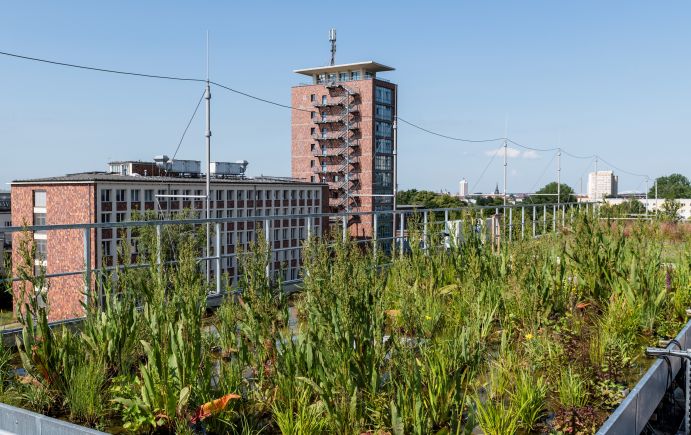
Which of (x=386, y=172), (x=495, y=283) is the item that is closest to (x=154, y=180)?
(x=386, y=172)

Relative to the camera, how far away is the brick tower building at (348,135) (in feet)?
336

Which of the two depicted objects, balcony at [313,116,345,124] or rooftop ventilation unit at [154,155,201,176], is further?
balcony at [313,116,345,124]

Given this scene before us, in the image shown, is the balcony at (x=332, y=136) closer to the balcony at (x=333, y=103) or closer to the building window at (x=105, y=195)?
the balcony at (x=333, y=103)

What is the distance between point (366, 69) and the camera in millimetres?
105875

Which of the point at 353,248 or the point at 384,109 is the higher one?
the point at 384,109

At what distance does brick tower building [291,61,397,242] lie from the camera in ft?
336

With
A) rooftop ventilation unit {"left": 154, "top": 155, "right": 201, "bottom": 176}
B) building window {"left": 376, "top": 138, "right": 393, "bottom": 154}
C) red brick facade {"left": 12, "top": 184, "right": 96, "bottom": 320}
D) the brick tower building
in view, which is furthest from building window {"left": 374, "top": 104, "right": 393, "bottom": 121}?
red brick facade {"left": 12, "top": 184, "right": 96, "bottom": 320}

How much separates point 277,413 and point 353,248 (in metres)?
2.08

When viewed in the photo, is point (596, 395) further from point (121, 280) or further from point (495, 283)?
point (121, 280)

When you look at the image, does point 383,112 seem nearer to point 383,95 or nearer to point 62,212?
point 383,95

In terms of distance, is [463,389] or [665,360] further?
[665,360]

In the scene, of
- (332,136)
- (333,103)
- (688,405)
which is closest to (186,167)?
(332,136)

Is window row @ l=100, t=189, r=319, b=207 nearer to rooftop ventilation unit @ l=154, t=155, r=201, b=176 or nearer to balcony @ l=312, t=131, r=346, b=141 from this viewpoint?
rooftop ventilation unit @ l=154, t=155, r=201, b=176

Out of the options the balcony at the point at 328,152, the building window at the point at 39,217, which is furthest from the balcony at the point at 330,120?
the building window at the point at 39,217
